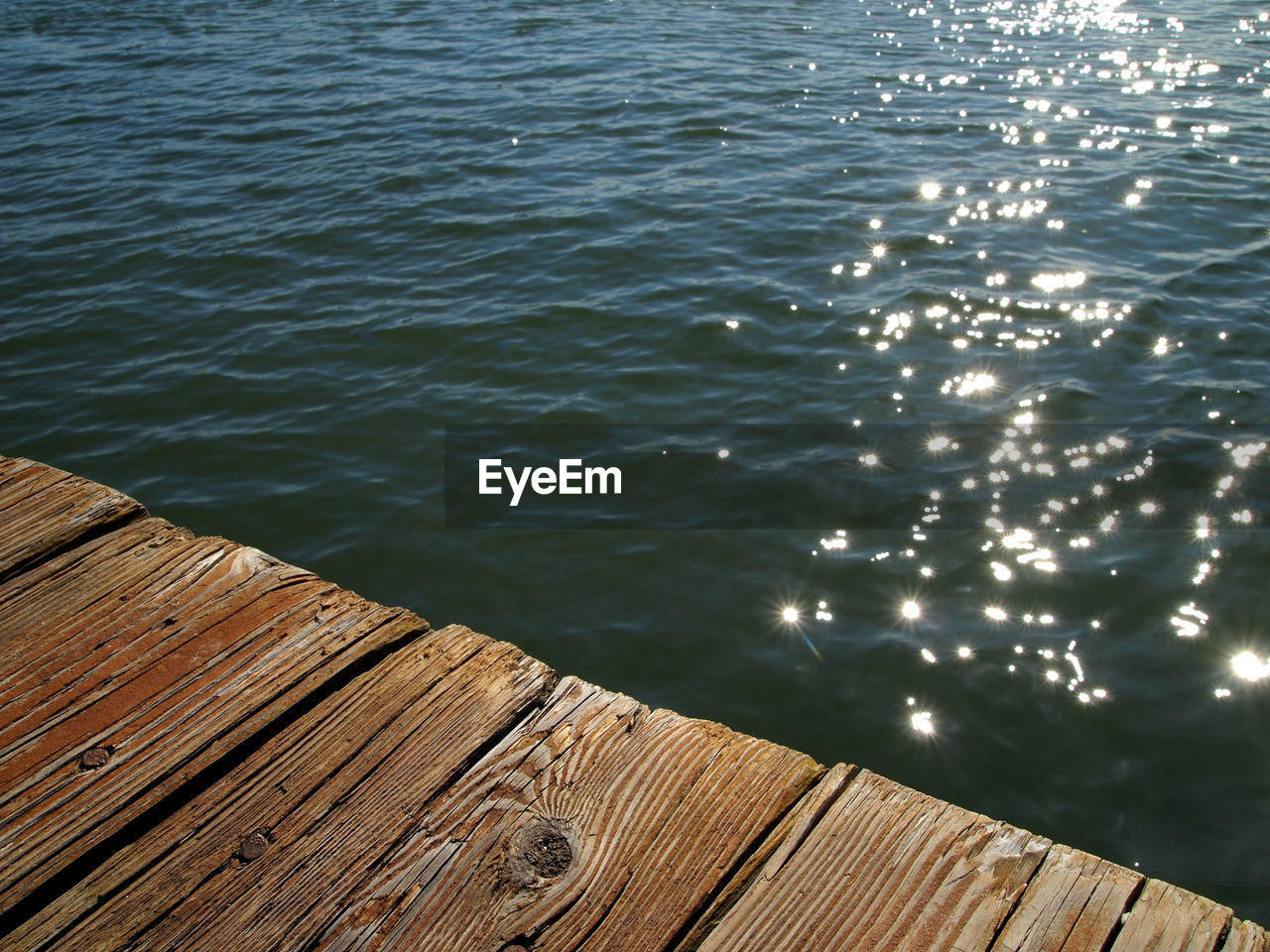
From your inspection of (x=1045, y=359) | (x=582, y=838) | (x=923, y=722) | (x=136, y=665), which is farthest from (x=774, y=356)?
(x=582, y=838)

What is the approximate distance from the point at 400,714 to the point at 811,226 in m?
7.65

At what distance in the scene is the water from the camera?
4.52m

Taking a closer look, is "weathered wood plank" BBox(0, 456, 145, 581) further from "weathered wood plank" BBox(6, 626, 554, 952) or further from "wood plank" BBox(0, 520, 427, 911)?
"weathered wood plank" BBox(6, 626, 554, 952)

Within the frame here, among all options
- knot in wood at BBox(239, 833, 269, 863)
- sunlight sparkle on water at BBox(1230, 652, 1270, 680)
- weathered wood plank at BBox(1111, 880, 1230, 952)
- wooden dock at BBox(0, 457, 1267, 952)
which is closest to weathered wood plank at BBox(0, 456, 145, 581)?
wooden dock at BBox(0, 457, 1267, 952)

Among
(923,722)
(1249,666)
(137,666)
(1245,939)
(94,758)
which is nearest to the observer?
(1245,939)

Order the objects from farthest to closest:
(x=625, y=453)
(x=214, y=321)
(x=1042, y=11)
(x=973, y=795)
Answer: (x=1042, y=11), (x=214, y=321), (x=625, y=453), (x=973, y=795)

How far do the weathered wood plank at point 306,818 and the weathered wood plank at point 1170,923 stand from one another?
3.86 ft

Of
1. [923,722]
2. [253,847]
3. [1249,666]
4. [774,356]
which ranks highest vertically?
[253,847]

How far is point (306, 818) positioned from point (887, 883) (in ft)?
3.55

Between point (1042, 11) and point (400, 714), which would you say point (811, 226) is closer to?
point (400, 714)

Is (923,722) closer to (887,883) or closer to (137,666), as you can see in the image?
(887,883)

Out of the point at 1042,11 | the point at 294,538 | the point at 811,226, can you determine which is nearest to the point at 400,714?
the point at 294,538

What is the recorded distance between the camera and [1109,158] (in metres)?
10.1

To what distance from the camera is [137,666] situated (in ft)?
7.16
